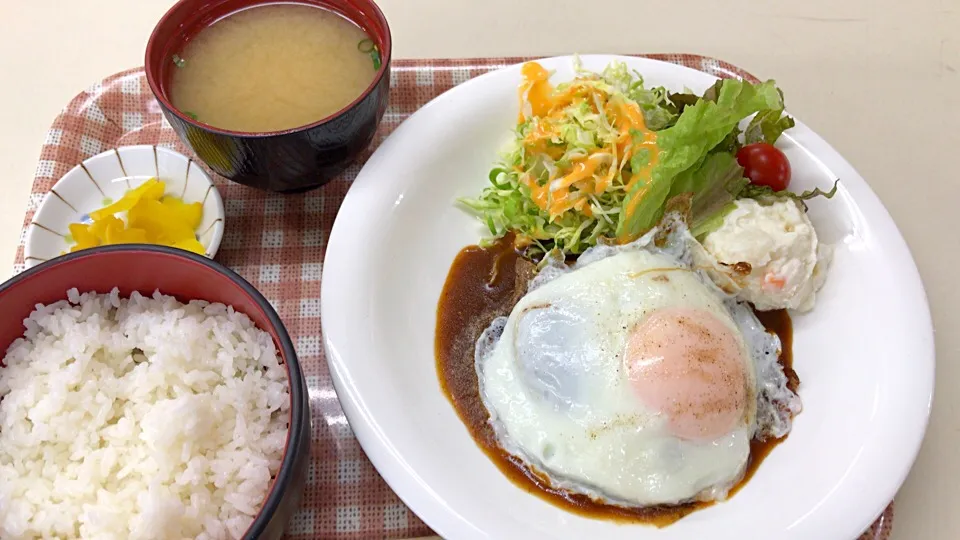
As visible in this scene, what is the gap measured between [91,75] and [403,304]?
6.25 feet

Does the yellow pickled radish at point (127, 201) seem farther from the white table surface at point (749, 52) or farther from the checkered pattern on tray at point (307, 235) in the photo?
the white table surface at point (749, 52)

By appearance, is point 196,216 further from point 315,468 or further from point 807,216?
point 807,216

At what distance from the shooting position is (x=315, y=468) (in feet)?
6.51

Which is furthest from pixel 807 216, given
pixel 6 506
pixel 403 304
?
pixel 6 506

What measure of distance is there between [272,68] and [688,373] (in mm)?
1688

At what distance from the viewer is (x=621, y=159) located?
2.40 meters

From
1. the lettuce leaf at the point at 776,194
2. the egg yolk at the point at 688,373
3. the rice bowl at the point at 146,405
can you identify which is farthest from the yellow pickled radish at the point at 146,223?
the lettuce leaf at the point at 776,194

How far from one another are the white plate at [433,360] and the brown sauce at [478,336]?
33 millimetres

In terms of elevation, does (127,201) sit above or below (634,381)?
above

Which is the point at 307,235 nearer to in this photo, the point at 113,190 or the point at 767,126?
the point at 113,190

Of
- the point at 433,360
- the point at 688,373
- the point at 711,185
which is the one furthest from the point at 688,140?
the point at 433,360

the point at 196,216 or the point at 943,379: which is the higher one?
the point at 196,216

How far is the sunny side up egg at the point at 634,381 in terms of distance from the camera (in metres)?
1.90

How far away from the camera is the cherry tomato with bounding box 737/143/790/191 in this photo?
2.34 meters
